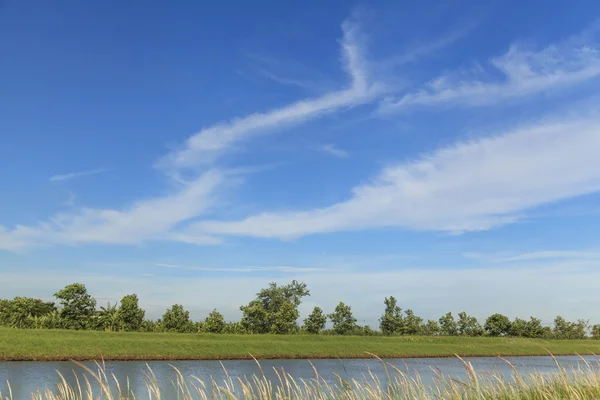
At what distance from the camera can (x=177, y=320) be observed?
221 feet

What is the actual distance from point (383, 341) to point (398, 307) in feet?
75.2

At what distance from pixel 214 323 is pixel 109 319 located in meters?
14.8

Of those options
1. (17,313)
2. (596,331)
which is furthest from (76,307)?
(596,331)

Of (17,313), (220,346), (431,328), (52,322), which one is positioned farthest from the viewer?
(431,328)

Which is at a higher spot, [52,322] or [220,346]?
[52,322]

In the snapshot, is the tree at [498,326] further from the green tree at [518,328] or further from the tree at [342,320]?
the tree at [342,320]

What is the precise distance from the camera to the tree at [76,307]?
5841 centimetres

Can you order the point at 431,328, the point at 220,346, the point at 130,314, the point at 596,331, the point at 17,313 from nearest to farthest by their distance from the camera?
the point at 220,346, the point at 130,314, the point at 17,313, the point at 431,328, the point at 596,331

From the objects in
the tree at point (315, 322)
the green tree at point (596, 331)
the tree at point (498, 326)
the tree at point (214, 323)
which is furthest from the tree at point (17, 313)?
the green tree at point (596, 331)

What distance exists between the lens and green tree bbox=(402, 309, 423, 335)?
263 feet

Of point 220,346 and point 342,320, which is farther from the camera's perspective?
point 342,320

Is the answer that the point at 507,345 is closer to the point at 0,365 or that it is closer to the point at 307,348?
the point at 307,348

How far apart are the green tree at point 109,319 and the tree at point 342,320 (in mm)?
33268

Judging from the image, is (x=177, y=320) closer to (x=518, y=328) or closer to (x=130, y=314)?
→ (x=130, y=314)
